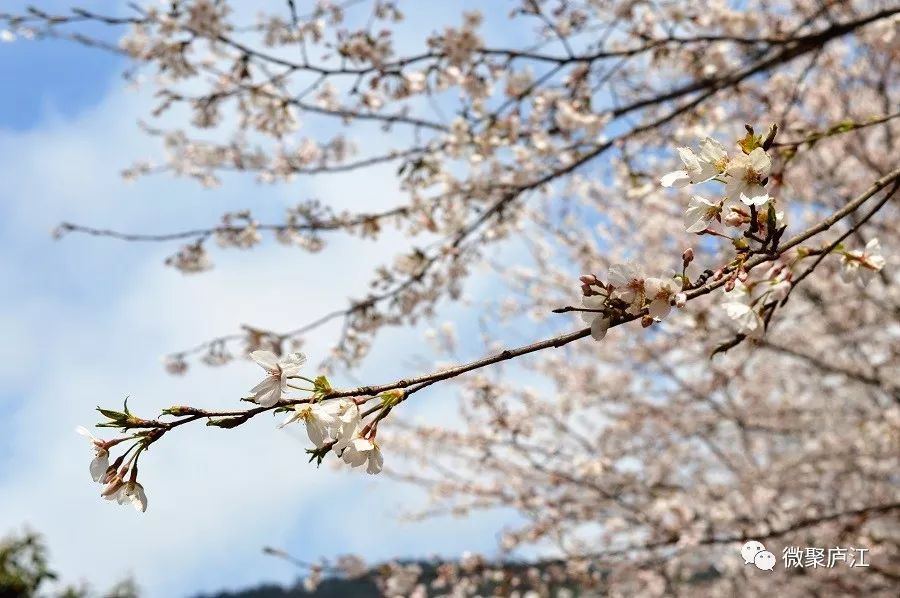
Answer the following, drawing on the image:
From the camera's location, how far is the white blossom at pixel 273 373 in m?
1.32

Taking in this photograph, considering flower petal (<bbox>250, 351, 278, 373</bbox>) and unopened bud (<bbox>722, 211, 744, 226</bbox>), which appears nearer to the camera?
flower petal (<bbox>250, 351, 278, 373</bbox>)

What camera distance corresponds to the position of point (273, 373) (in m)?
1.34

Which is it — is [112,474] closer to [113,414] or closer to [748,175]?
[113,414]

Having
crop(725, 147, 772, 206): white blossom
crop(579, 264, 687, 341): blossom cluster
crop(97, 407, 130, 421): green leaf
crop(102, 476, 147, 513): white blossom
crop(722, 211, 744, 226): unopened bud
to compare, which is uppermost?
crop(725, 147, 772, 206): white blossom

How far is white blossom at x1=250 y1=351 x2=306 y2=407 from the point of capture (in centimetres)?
132

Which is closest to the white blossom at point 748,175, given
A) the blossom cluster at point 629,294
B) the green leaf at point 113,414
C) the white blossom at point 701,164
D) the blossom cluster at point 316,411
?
the white blossom at point 701,164

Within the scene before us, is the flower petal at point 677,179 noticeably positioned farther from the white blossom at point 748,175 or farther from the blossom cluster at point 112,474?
the blossom cluster at point 112,474

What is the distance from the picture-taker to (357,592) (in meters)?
34.8

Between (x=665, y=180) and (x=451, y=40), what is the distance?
111 inches

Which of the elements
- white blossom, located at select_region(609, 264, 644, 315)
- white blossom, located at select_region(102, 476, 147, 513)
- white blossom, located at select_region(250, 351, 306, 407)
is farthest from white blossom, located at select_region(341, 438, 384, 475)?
white blossom, located at select_region(609, 264, 644, 315)

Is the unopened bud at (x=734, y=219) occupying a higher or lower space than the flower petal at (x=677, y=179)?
lower

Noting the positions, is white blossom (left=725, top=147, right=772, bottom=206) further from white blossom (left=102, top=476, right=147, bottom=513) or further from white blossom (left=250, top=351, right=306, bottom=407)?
white blossom (left=102, top=476, right=147, bottom=513)

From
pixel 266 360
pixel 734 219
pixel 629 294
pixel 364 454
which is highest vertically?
pixel 734 219

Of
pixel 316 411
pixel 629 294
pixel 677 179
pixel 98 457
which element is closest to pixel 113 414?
pixel 98 457
